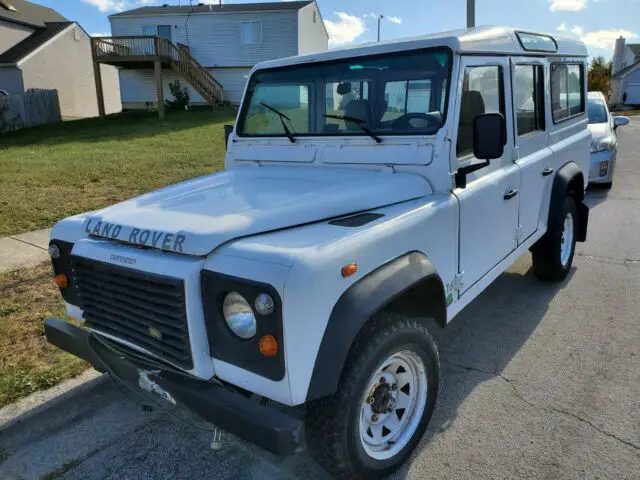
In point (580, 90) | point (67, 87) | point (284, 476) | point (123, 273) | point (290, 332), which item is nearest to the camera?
point (290, 332)

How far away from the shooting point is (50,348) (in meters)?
3.74

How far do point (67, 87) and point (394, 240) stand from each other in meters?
32.6

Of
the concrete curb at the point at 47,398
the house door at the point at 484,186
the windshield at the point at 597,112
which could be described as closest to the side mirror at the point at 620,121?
the windshield at the point at 597,112

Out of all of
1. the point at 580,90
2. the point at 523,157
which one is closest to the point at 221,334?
the point at 523,157

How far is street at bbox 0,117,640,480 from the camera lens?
2.69 metres

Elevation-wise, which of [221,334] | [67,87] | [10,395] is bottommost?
[10,395]

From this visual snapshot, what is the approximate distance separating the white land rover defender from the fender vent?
0.02m

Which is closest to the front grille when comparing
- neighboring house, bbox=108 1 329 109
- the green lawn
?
the green lawn

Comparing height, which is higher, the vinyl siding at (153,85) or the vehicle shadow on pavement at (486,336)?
the vinyl siding at (153,85)

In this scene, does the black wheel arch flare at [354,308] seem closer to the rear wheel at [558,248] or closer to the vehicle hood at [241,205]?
the vehicle hood at [241,205]

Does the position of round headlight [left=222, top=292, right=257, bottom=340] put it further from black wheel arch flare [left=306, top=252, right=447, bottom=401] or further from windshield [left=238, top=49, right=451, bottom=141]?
windshield [left=238, top=49, right=451, bottom=141]

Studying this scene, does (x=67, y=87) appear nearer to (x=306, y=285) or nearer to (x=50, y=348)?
(x=50, y=348)

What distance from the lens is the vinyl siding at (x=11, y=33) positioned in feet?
89.8

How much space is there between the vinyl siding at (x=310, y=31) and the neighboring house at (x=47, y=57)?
13666 millimetres
